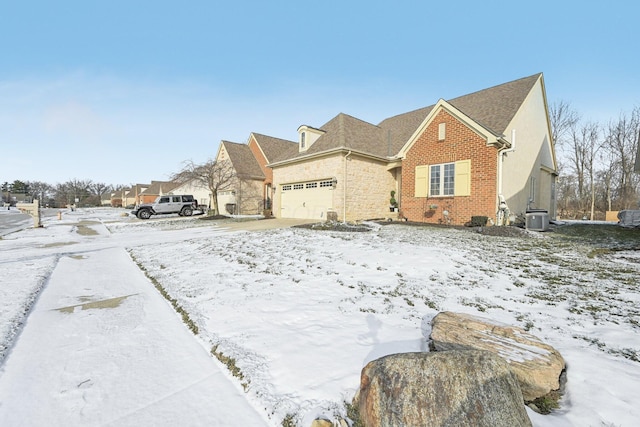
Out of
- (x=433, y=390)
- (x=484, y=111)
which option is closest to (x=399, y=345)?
(x=433, y=390)

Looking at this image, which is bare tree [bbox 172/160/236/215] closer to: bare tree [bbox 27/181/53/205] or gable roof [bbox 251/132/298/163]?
gable roof [bbox 251/132/298/163]

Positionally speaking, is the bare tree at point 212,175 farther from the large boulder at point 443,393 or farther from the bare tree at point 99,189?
the bare tree at point 99,189

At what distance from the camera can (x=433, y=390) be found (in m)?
1.67

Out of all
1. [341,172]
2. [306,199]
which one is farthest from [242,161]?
[341,172]

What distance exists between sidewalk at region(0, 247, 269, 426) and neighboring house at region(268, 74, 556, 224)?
1187 cm

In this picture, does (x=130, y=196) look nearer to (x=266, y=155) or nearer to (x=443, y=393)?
(x=266, y=155)

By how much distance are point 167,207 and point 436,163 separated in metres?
21.6

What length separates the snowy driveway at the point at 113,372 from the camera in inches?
78.7

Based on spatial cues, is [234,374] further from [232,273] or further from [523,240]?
[523,240]

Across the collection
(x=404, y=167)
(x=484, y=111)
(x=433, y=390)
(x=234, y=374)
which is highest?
(x=484, y=111)

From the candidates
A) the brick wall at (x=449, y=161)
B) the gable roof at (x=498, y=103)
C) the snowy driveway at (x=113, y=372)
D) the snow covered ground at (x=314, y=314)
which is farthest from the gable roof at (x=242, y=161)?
the snowy driveway at (x=113, y=372)

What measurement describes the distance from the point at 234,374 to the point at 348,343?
1127 mm

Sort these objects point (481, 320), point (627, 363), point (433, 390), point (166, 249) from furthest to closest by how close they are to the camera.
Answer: point (166, 249) → point (481, 320) → point (627, 363) → point (433, 390)

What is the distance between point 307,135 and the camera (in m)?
17.5
